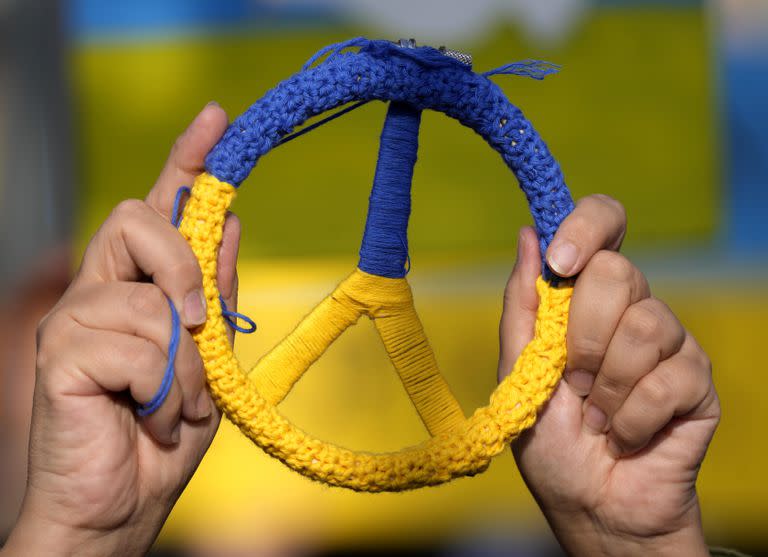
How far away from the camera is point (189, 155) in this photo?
2.90 ft

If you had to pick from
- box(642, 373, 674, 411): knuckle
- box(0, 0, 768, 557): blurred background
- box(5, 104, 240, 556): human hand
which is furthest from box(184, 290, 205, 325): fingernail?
box(0, 0, 768, 557): blurred background

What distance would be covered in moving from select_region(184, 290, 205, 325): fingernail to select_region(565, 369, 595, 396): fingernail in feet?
1.24

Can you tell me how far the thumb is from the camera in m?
0.91

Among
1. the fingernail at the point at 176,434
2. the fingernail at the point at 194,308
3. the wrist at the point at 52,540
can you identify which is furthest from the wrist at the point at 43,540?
the fingernail at the point at 194,308

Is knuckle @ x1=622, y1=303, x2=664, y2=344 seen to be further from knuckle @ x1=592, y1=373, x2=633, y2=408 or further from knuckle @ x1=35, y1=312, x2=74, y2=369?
knuckle @ x1=35, y1=312, x2=74, y2=369

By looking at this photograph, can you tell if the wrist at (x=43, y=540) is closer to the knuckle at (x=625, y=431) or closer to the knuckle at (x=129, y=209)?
the knuckle at (x=129, y=209)

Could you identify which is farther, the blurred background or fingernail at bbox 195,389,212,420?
the blurred background

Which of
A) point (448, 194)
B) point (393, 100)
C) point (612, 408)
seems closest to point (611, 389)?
point (612, 408)

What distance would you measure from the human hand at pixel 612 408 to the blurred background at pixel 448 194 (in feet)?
3.12

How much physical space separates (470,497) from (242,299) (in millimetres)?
663

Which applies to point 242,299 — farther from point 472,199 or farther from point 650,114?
point 650,114

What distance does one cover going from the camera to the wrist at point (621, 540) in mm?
891

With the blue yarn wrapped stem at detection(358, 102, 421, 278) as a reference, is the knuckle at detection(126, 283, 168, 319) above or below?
below

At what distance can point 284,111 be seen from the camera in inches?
33.2
